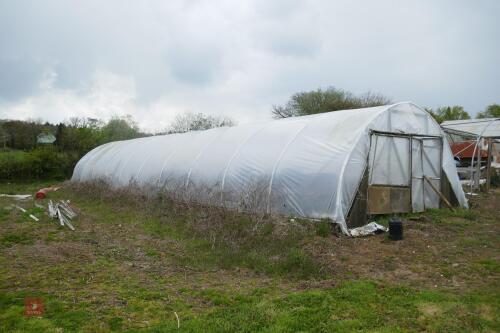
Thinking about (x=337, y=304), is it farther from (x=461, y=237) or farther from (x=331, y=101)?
(x=331, y=101)

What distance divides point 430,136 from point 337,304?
27.7 ft

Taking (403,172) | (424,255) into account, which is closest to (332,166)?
(424,255)

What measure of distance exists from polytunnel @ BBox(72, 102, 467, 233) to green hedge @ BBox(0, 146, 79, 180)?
1446 centimetres

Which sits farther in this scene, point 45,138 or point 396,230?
point 45,138

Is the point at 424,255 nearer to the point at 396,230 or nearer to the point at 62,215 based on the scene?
the point at 396,230

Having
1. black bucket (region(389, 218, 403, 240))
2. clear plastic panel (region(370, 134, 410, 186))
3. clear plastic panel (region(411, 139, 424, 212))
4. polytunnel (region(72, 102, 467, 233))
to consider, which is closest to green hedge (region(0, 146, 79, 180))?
polytunnel (region(72, 102, 467, 233))

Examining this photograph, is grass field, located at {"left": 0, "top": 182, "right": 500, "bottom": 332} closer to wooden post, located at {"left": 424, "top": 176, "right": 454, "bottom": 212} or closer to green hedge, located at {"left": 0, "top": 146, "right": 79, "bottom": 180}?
wooden post, located at {"left": 424, "top": 176, "right": 454, "bottom": 212}

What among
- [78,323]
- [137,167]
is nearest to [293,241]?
[78,323]

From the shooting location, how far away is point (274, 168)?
34.4 ft

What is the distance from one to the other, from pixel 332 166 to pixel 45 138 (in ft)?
107

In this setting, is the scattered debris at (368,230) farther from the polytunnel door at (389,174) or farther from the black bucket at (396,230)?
the polytunnel door at (389,174)

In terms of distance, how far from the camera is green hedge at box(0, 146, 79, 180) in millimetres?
24237

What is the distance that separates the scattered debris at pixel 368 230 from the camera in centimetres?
874

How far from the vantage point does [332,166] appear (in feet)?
30.8
